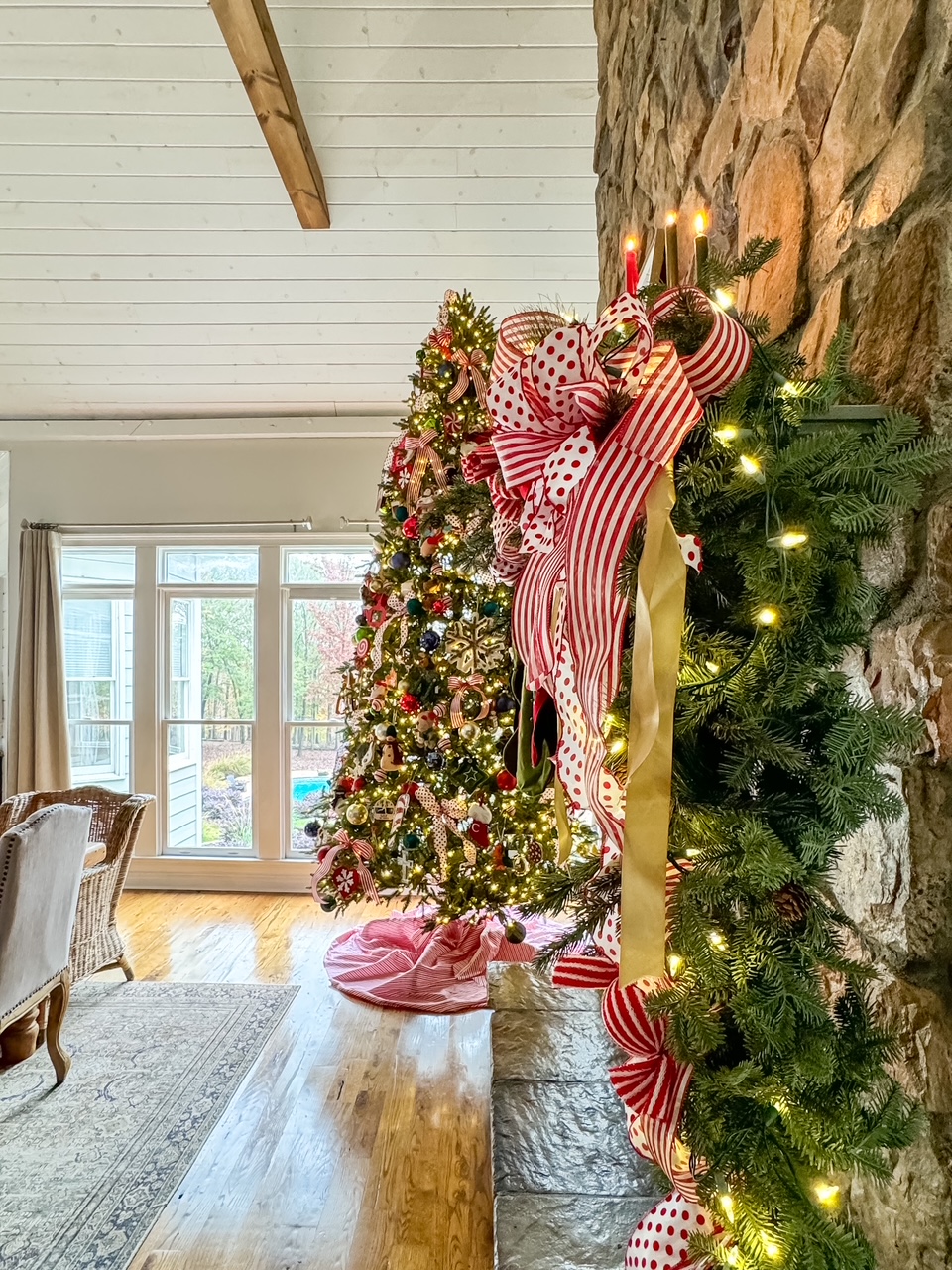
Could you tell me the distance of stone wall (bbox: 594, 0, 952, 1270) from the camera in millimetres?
648

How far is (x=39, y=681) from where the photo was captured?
4527 mm

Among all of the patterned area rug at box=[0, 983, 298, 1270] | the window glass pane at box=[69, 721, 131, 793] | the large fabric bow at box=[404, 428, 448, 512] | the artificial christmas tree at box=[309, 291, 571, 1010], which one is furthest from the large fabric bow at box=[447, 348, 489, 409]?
the window glass pane at box=[69, 721, 131, 793]

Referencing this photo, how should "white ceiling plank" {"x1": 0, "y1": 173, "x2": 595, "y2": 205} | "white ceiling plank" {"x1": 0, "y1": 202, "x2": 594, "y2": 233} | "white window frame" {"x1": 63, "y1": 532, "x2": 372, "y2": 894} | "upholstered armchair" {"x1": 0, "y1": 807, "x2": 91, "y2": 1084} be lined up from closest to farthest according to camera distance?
1. "upholstered armchair" {"x1": 0, "y1": 807, "x2": 91, "y2": 1084}
2. "white ceiling plank" {"x1": 0, "y1": 173, "x2": 595, "y2": 205}
3. "white ceiling plank" {"x1": 0, "y1": 202, "x2": 594, "y2": 233}
4. "white window frame" {"x1": 63, "y1": 532, "x2": 372, "y2": 894}

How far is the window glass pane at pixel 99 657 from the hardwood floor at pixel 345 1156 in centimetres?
224

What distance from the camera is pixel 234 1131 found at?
7.10 feet

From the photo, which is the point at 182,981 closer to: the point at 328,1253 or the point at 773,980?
the point at 328,1253

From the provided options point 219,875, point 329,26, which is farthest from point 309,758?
point 329,26

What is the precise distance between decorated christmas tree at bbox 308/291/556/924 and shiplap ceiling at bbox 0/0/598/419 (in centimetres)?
64

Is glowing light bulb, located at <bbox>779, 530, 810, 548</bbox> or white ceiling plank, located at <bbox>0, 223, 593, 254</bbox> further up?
white ceiling plank, located at <bbox>0, 223, 593, 254</bbox>

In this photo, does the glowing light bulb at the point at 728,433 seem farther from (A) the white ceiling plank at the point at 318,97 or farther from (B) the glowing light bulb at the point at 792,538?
(A) the white ceiling plank at the point at 318,97

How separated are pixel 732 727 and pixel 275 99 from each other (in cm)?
283

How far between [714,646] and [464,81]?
2856 millimetres

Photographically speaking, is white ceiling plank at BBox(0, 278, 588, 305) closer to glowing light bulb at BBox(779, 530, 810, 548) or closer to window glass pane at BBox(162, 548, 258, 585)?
window glass pane at BBox(162, 548, 258, 585)

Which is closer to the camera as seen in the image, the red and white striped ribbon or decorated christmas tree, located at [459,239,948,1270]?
decorated christmas tree, located at [459,239,948,1270]
